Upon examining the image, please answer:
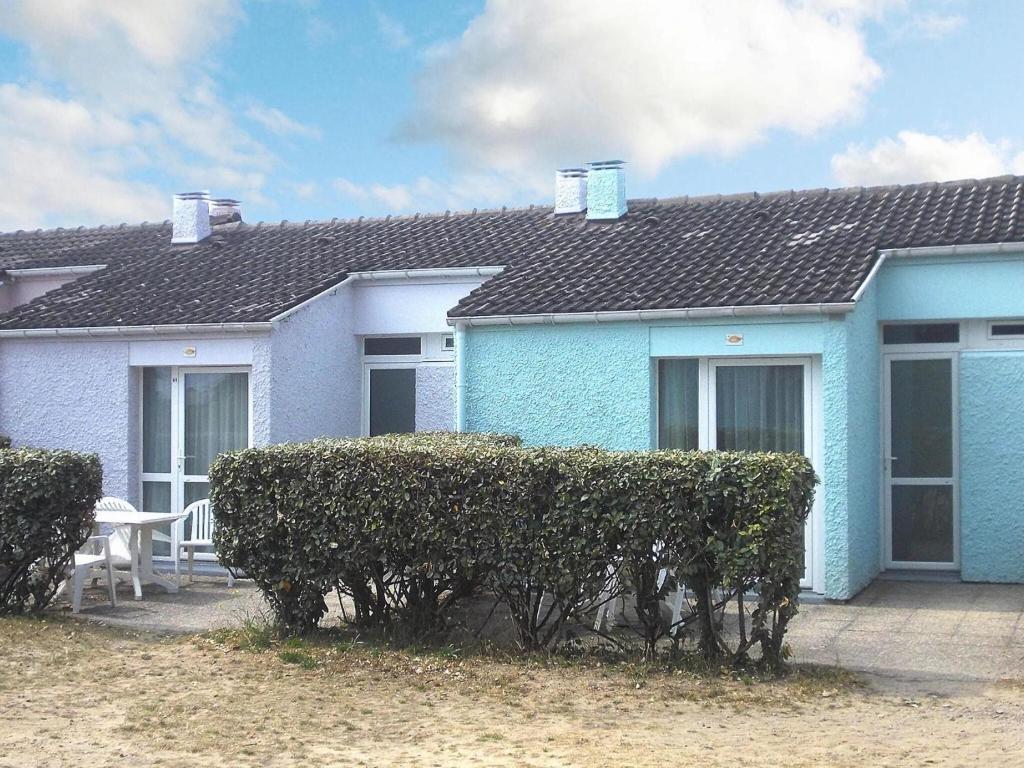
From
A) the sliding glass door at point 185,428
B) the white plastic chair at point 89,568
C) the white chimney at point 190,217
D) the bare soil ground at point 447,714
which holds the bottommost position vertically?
the bare soil ground at point 447,714

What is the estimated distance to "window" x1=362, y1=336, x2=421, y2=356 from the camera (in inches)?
663

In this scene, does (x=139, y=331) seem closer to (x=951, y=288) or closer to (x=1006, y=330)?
(x=951, y=288)

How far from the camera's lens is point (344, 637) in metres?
10.2

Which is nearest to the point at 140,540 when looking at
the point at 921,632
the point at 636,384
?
the point at 636,384

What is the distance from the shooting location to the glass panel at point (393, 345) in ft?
55.3

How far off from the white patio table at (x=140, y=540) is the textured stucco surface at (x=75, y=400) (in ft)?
8.13

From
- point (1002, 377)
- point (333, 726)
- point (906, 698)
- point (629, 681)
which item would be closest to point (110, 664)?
point (333, 726)

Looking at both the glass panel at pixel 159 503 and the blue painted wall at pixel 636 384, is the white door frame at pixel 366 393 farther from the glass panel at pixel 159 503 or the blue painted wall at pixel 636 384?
the blue painted wall at pixel 636 384

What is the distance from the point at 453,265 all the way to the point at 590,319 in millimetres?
3461

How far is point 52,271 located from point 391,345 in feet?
20.1

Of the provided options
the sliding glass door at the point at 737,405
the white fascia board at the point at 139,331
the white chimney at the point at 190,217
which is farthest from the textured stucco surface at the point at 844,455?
the white chimney at the point at 190,217

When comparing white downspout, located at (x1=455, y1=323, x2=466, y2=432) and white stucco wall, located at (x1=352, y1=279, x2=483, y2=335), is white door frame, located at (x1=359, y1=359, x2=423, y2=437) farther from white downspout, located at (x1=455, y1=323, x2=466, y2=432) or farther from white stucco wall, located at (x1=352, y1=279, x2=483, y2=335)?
white downspout, located at (x1=455, y1=323, x2=466, y2=432)

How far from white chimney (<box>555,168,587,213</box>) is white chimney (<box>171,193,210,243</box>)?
5.77 metres

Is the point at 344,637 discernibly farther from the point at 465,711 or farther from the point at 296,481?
the point at 465,711
